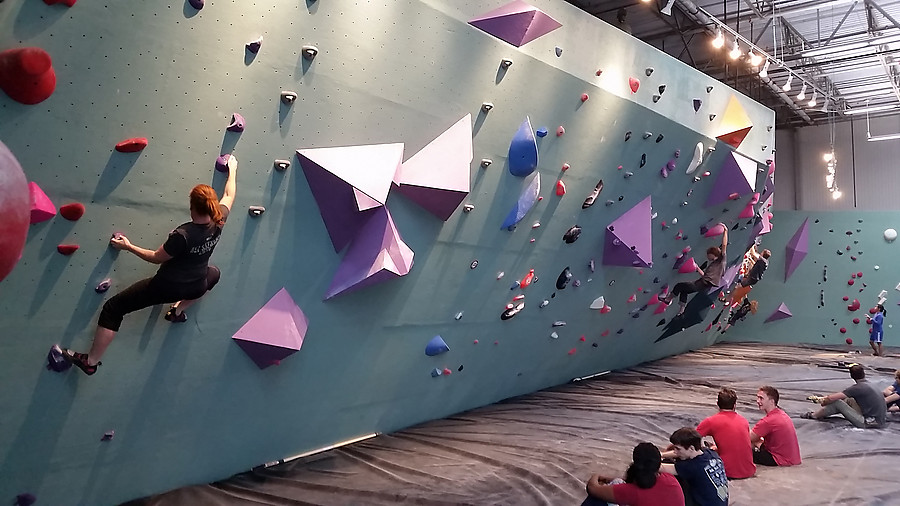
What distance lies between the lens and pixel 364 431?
428cm

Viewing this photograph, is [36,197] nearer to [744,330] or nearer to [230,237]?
[230,237]

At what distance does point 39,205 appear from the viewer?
2289mm

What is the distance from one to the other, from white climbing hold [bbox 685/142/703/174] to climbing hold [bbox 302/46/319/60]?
13.2ft

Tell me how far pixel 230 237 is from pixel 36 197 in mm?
827

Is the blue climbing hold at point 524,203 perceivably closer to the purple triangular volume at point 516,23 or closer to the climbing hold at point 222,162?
the purple triangular volume at point 516,23

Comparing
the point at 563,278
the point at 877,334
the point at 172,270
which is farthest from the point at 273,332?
the point at 877,334

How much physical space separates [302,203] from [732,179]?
4.98m

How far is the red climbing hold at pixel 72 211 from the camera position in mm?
2402

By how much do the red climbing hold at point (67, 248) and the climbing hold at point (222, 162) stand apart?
0.62 m

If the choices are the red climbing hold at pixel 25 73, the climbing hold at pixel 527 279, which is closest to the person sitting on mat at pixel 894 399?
the climbing hold at pixel 527 279

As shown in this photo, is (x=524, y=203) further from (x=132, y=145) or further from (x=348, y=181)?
(x=132, y=145)

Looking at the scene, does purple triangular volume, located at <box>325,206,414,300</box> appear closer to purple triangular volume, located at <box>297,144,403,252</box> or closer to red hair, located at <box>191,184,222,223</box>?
purple triangular volume, located at <box>297,144,403,252</box>

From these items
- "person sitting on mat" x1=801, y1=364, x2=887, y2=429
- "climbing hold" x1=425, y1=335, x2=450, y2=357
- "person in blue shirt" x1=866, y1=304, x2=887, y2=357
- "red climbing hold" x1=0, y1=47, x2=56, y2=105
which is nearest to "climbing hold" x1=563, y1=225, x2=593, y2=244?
"climbing hold" x1=425, y1=335, x2=450, y2=357

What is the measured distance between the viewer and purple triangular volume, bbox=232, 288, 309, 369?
3.20 metres
